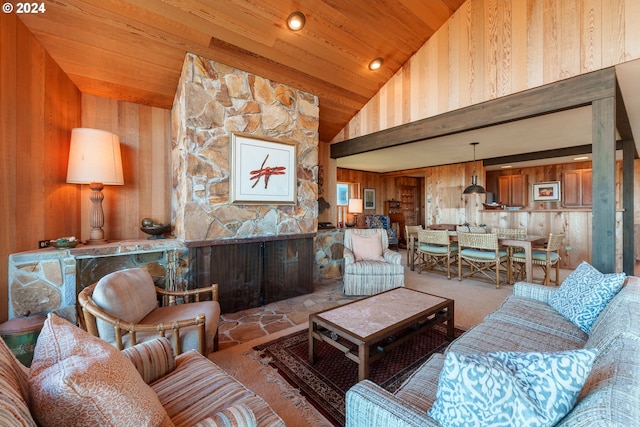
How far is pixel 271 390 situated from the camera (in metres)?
1.85

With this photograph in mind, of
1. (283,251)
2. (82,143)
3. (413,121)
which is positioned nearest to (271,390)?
(283,251)

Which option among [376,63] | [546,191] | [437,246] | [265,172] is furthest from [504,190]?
[265,172]

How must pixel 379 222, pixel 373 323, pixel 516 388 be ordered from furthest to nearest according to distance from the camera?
pixel 379 222
pixel 373 323
pixel 516 388

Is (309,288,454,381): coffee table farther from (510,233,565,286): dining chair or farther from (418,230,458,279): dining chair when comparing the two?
(510,233,565,286): dining chair

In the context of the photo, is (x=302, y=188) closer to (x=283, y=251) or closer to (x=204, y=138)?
(x=283, y=251)

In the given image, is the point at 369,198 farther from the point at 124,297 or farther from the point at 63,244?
the point at 124,297

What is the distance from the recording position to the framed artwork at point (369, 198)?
8.77 metres

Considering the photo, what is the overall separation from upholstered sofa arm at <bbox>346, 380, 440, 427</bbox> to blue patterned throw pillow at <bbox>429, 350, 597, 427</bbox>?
13cm

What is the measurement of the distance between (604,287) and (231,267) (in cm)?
321

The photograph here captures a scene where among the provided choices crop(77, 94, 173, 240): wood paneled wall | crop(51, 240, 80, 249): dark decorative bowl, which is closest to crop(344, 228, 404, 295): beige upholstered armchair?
crop(77, 94, 173, 240): wood paneled wall

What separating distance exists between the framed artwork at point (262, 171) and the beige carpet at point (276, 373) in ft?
5.16

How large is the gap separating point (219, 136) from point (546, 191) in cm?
781

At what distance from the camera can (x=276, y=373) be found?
6.64 ft

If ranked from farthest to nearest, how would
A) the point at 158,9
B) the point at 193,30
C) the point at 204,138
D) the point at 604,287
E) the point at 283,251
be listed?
the point at 283,251
the point at 204,138
the point at 193,30
the point at 158,9
the point at 604,287
